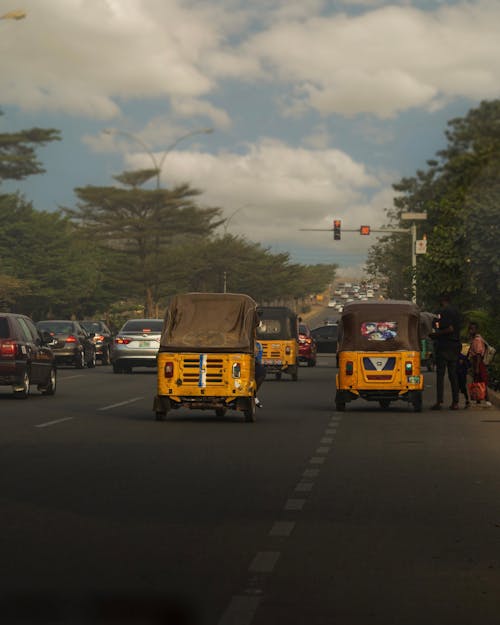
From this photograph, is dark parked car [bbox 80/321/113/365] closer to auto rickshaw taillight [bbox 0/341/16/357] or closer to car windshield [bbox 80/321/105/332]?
car windshield [bbox 80/321/105/332]

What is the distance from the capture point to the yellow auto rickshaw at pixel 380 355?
2550 centimetres

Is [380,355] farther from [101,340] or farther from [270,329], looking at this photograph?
[101,340]

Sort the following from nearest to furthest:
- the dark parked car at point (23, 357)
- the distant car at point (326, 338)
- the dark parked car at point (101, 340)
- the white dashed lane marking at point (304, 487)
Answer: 1. the white dashed lane marking at point (304, 487)
2. the dark parked car at point (23, 357)
3. the dark parked car at point (101, 340)
4. the distant car at point (326, 338)

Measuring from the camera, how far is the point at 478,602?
25.5ft

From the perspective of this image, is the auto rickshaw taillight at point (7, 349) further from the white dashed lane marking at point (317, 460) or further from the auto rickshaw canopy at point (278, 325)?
the auto rickshaw canopy at point (278, 325)

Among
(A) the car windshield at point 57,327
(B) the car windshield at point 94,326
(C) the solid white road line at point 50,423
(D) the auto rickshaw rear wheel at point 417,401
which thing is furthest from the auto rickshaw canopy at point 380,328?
(B) the car windshield at point 94,326

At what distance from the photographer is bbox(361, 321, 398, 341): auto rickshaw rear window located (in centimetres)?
2622

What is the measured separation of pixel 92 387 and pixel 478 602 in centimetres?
2661

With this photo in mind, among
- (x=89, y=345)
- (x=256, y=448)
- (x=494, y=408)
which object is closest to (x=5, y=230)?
(x=89, y=345)

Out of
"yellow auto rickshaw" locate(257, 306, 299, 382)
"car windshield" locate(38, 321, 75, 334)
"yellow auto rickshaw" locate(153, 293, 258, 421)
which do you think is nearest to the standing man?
"yellow auto rickshaw" locate(153, 293, 258, 421)

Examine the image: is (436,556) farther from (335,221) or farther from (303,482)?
(335,221)

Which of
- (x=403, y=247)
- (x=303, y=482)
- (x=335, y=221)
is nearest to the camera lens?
(x=303, y=482)

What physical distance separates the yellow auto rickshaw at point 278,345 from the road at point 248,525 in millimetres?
18452

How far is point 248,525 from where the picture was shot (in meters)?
10.7
